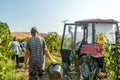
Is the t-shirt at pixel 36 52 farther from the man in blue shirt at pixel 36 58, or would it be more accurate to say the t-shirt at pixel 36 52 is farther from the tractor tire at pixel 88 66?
the tractor tire at pixel 88 66

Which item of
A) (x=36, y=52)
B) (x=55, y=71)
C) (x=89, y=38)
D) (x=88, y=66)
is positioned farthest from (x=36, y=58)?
(x=89, y=38)

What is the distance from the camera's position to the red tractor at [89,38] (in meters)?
11.9

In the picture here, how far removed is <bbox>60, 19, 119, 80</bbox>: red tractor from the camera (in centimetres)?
1191

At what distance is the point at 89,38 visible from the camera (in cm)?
1259

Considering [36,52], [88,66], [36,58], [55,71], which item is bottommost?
[88,66]

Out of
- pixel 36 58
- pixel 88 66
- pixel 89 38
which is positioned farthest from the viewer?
pixel 89 38

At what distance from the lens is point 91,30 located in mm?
12547

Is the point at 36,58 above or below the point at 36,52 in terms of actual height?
below

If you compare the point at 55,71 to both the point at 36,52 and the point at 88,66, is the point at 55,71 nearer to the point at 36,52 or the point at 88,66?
the point at 36,52

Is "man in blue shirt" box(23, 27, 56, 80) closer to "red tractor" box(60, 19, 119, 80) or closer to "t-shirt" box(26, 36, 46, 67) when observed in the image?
"t-shirt" box(26, 36, 46, 67)

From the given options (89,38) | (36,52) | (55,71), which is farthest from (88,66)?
(36,52)

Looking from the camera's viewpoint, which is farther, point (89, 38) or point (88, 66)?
point (89, 38)

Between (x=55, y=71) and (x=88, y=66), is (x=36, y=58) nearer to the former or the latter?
(x=55, y=71)

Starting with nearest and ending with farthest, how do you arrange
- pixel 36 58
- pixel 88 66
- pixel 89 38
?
1. pixel 36 58
2. pixel 88 66
3. pixel 89 38
